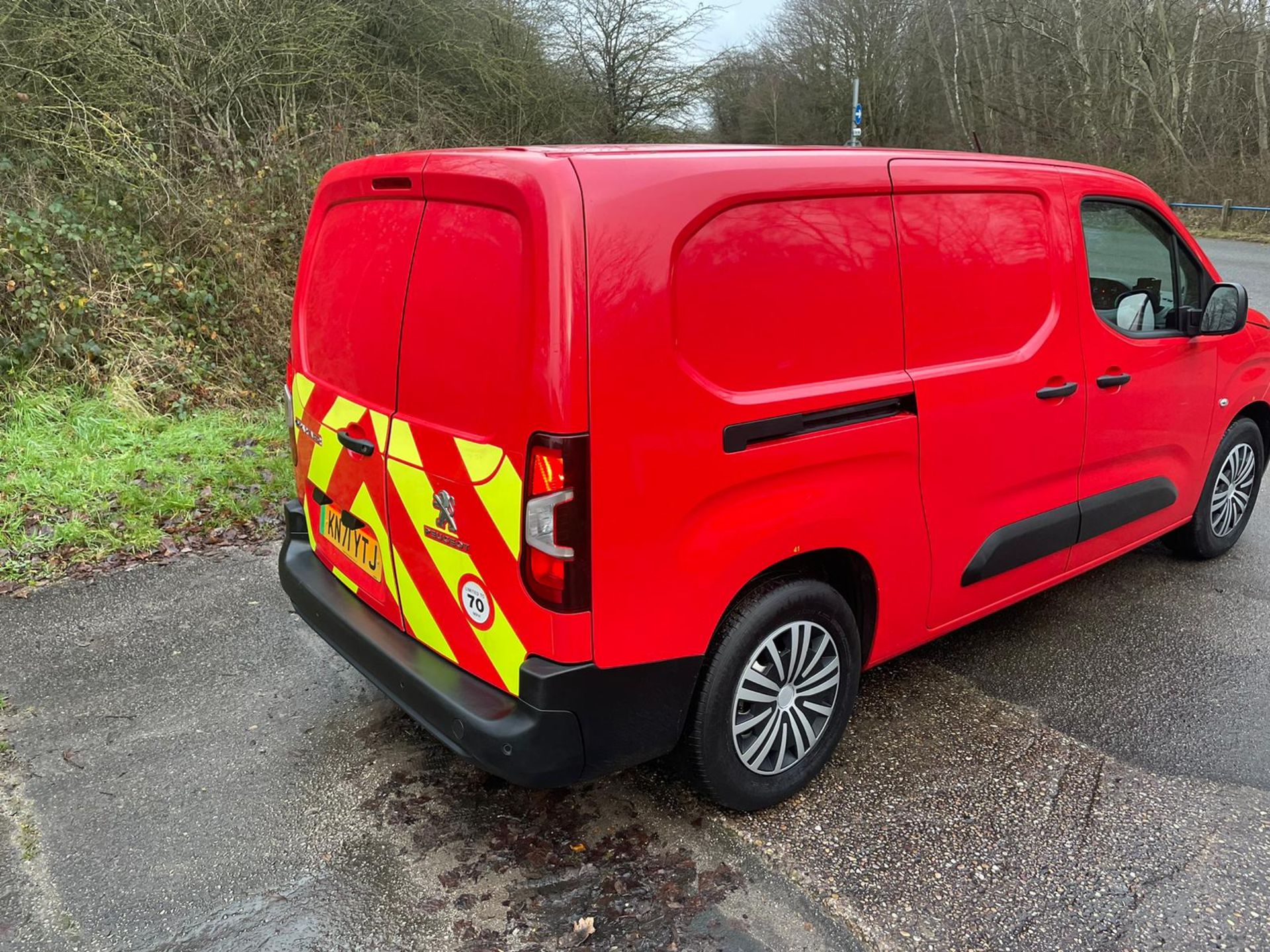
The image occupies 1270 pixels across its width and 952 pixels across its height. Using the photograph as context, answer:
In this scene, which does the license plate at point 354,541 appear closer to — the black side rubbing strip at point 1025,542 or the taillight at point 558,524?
the taillight at point 558,524

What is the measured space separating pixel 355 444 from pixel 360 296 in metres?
0.44

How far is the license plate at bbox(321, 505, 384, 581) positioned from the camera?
2777 mm

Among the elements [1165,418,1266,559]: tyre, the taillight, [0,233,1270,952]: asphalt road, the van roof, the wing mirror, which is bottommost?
[0,233,1270,952]: asphalt road

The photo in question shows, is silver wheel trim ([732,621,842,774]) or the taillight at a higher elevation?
the taillight

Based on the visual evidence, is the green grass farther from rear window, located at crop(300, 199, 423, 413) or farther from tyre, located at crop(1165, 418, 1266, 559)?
tyre, located at crop(1165, 418, 1266, 559)

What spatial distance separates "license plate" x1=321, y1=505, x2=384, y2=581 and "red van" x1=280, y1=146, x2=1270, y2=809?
12mm

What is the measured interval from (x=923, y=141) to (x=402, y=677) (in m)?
38.7

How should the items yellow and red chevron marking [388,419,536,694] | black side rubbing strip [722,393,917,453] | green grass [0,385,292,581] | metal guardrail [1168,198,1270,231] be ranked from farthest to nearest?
metal guardrail [1168,198,1270,231]
green grass [0,385,292,581]
black side rubbing strip [722,393,917,453]
yellow and red chevron marking [388,419,536,694]

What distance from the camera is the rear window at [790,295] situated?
2287 mm

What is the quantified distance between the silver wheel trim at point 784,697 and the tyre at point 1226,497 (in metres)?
2.68

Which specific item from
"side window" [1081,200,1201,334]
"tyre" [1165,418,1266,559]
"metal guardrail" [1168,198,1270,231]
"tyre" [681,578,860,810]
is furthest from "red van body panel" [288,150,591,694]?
"metal guardrail" [1168,198,1270,231]

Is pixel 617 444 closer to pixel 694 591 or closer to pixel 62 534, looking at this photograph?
pixel 694 591

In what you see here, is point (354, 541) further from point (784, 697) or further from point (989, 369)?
point (989, 369)

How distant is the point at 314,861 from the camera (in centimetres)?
254
